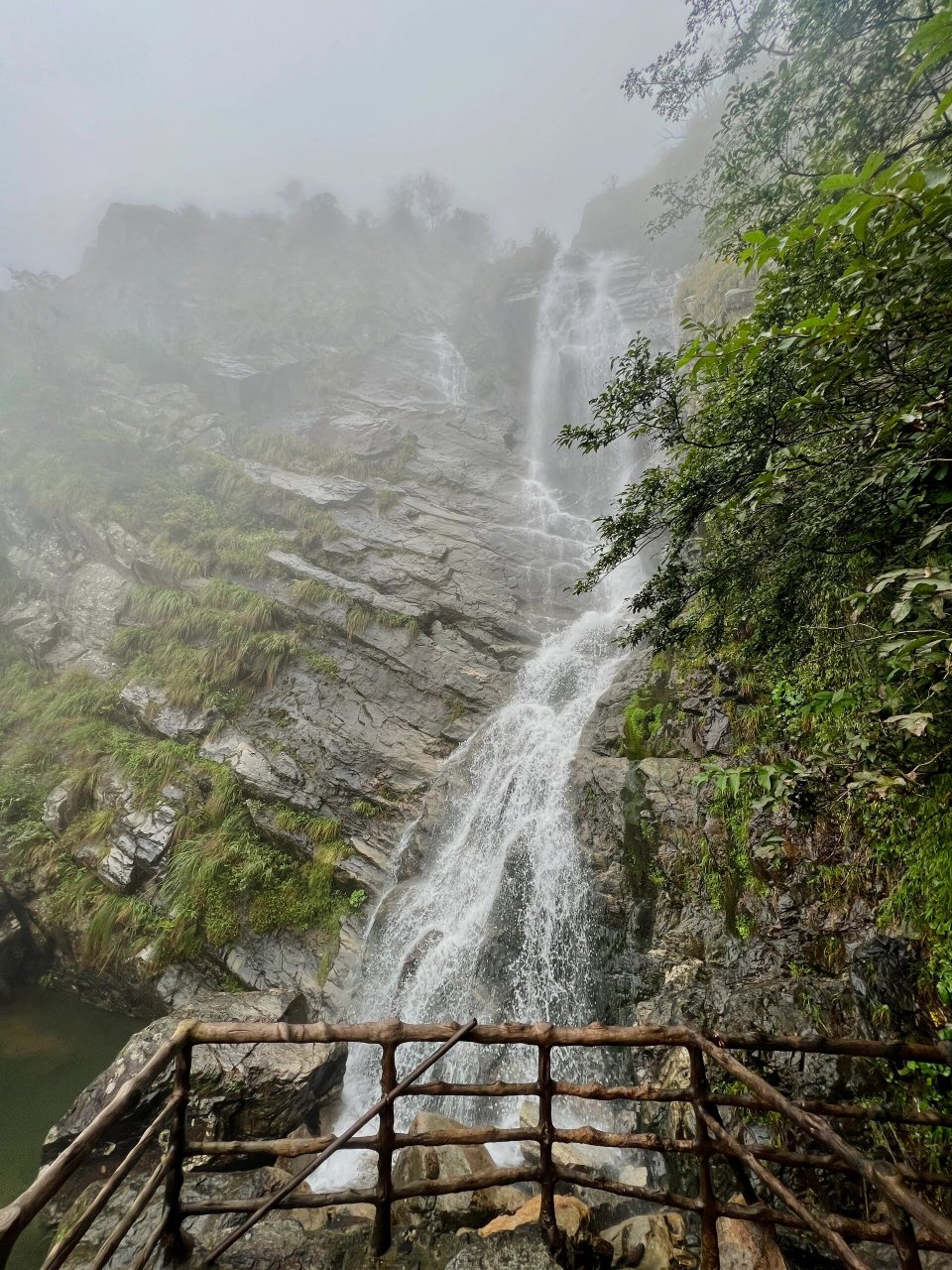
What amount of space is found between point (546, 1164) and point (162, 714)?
1166cm

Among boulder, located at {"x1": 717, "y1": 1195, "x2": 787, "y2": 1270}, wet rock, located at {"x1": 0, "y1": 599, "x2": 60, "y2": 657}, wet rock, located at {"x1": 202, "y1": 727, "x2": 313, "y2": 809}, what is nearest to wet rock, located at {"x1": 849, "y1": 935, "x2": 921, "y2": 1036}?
boulder, located at {"x1": 717, "y1": 1195, "x2": 787, "y2": 1270}

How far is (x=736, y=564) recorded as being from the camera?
3.80 meters

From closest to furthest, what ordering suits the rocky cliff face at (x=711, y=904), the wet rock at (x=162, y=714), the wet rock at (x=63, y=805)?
the rocky cliff face at (x=711, y=904) → the wet rock at (x=63, y=805) → the wet rock at (x=162, y=714)

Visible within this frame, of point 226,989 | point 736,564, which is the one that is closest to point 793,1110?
point 736,564

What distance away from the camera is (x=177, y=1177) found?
225 cm

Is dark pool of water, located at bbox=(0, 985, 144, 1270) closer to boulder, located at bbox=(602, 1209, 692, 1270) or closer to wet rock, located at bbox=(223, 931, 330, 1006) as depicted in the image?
wet rock, located at bbox=(223, 931, 330, 1006)

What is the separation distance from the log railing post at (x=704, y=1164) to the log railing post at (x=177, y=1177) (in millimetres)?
2319

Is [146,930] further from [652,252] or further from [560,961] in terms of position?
[652,252]

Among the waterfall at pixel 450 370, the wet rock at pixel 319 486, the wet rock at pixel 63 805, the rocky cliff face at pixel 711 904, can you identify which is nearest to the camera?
the rocky cliff face at pixel 711 904

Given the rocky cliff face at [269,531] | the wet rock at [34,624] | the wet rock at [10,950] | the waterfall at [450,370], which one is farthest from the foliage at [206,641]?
the waterfall at [450,370]

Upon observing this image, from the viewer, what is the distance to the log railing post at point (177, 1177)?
220cm

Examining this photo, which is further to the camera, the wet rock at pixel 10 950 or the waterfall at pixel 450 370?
the waterfall at pixel 450 370

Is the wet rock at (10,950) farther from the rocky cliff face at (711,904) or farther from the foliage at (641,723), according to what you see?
the foliage at (641,723)

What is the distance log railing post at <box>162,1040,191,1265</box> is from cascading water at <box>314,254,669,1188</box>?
15.2 feet
